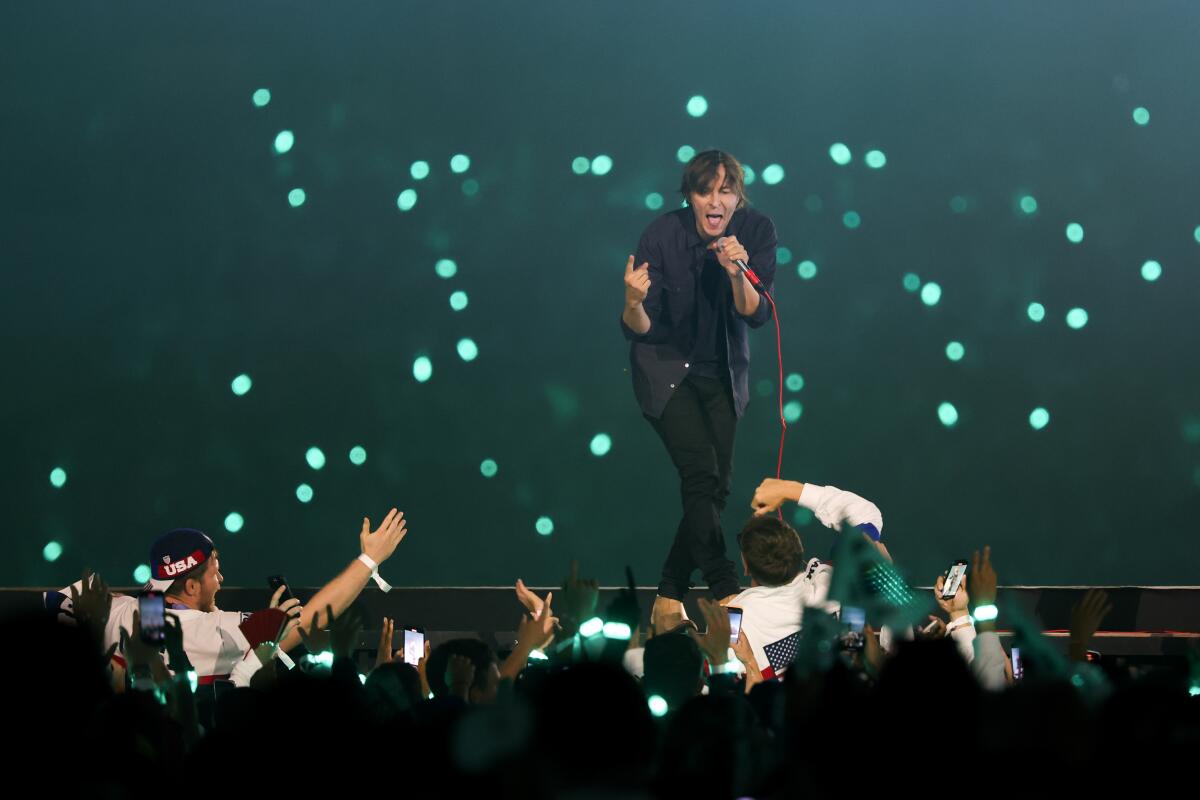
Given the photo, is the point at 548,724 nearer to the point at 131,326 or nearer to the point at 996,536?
the point at 996,536

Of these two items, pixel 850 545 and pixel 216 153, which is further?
pixel 216 153

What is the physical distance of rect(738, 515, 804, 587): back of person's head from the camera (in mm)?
2996

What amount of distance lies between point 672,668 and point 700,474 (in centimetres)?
234

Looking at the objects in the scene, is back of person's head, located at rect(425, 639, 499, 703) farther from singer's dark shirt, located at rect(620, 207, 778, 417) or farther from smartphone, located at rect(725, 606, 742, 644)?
singer's dark shirt, located at rect(620, 207, 778, 417)

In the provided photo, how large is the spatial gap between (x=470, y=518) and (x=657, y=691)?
3568mm

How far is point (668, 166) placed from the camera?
550cm

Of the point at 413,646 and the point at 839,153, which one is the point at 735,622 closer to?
the point at 413,646

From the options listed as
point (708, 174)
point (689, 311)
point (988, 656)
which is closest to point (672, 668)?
point (988, 656)

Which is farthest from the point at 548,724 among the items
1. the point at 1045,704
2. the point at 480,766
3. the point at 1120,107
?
the point at 1120,107

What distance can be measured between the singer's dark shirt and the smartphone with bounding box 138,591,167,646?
241 centimetres

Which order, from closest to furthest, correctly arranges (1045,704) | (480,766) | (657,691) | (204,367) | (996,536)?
(480,766), (1045,704), (657,691), (996,536), (204,367)

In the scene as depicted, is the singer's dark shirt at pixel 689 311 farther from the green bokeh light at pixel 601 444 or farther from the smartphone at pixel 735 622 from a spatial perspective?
the smartphone at pixel 735 622

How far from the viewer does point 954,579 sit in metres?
3.03

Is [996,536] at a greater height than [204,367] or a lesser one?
lesser
